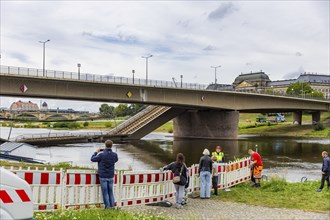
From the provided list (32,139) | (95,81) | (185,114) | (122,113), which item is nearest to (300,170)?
(95,81)

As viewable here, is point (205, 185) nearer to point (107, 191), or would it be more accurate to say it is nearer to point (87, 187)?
point (107, 191)

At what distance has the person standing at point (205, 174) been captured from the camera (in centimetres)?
1454

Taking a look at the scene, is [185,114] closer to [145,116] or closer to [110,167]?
[145,116]

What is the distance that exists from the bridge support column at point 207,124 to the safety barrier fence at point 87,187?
2201 inches

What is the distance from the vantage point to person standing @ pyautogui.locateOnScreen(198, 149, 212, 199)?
1454 cm

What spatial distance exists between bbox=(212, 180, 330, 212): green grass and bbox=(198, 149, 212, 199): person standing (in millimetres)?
533

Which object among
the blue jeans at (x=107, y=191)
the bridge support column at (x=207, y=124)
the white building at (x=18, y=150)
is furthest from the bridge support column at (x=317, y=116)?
the blue jeans at (x=107, y=191)

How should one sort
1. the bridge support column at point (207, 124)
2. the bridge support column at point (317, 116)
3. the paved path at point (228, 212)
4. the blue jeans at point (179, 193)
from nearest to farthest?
the paved path at point (228, 212), the blue jeans at point (179, 193), the bridge support column at point (207, 124), the bridge support column at point (317, 116)

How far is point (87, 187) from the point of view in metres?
11.3

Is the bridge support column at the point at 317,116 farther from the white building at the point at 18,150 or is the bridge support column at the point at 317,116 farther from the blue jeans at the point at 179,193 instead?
the blue jeans at the point at 179,193

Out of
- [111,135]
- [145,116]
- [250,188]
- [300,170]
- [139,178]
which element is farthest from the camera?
[145,116]

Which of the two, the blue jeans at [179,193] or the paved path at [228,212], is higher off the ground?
the blue jeans at [179,193]

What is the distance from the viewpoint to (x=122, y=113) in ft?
558

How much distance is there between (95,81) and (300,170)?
95.6 ft
